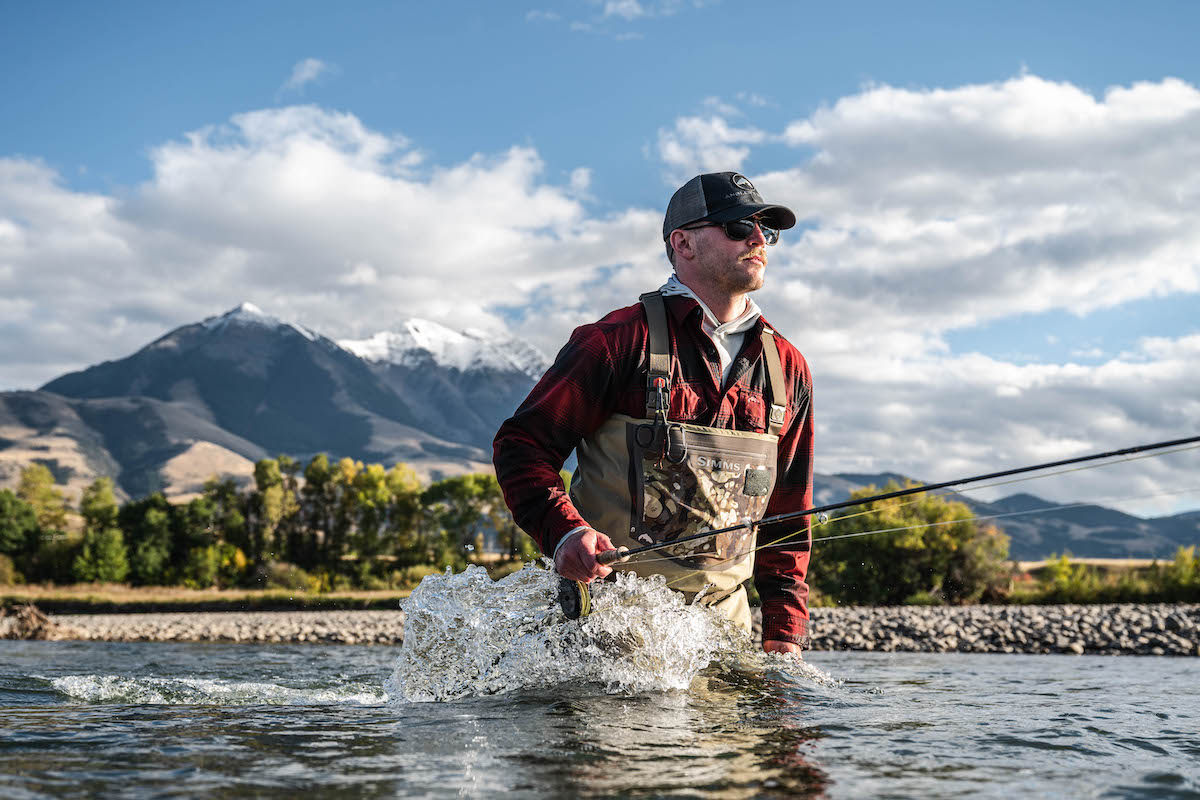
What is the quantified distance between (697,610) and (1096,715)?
2.23 meters

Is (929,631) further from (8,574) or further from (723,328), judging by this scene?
(8,574)

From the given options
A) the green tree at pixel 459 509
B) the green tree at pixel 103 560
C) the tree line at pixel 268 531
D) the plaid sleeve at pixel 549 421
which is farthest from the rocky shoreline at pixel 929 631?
the green tree at pixel 103 560

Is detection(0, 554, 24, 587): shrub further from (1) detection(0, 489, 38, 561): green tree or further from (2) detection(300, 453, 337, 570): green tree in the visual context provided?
(2) detection(300, 453, 337, 570): green tree

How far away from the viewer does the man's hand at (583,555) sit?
3.90 metres

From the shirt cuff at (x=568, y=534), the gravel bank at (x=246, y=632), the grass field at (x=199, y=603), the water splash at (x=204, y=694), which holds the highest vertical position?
the shirt cuff at (x=568, y=534)

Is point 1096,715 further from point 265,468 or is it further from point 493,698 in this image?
point 265,468

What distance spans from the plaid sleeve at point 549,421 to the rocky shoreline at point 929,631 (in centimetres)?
1296

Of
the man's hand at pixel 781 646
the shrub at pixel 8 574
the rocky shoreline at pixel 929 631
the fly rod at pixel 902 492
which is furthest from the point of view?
the shrub at pixel 8 574

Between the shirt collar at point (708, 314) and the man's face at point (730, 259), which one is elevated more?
the man's face at point (730, 259)

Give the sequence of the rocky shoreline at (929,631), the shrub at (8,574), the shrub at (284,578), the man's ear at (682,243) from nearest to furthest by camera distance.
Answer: the man's ear at (682,243)
the rocky shoreline at (929,631)
the shrub at (284,578)
the shrub at (8,574)

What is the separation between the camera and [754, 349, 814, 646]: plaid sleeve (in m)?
4.94

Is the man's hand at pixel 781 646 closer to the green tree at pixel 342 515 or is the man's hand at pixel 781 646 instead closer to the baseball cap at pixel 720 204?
the baseball cap at pixel 720 204

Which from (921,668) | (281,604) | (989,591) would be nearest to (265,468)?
(281,604)

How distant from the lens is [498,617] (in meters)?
4.77
